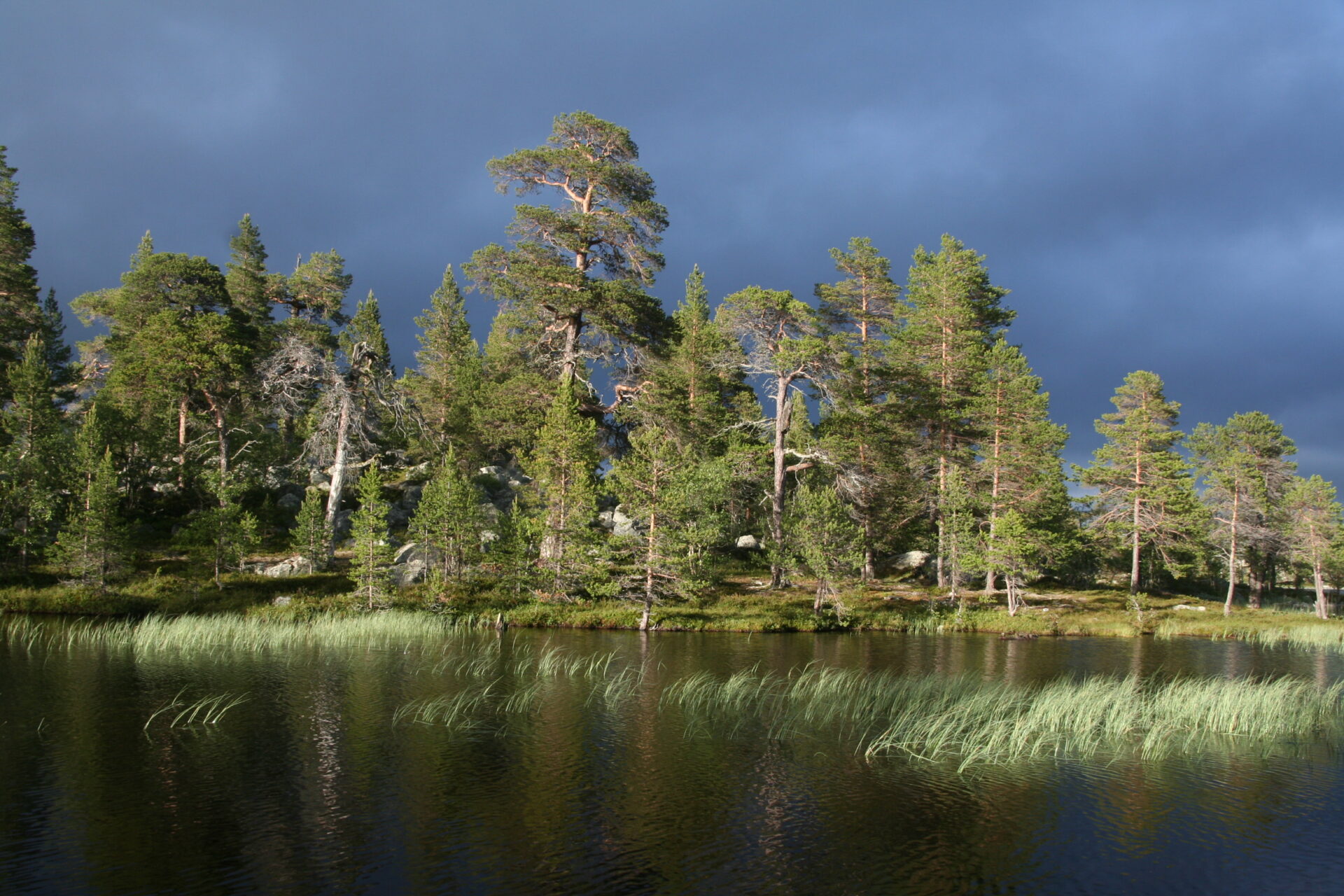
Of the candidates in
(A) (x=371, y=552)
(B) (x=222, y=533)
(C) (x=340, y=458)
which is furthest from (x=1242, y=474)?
(B) (x=222, y=533)

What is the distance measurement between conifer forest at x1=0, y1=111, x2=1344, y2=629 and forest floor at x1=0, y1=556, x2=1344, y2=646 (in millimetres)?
553

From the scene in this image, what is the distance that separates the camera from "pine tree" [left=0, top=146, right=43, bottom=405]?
5103cm

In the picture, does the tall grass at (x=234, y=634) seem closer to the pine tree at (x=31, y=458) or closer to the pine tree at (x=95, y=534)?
the pine tree at (x=95, y=534)

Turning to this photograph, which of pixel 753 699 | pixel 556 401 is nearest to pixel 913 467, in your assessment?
pixel 556 401

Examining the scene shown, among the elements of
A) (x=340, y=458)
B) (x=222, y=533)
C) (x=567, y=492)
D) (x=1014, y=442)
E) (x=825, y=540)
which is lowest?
(x=222, y=533)

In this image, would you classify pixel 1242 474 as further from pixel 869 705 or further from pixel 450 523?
pixel 450 523

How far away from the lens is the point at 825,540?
37.2 meters

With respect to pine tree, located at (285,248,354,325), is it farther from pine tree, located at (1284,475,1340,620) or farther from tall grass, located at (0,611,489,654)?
pine tree, located at (1284,475,1340,620)

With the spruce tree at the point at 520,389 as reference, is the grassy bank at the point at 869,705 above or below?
below

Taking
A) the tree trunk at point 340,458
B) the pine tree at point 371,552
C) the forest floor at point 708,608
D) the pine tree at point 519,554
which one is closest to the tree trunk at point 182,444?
the forest floor at point 708,608

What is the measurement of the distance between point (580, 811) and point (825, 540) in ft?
89.7

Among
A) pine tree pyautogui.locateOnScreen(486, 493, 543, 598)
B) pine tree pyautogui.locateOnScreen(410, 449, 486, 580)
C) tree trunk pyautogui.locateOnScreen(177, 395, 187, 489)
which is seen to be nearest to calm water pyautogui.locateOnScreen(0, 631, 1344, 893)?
pine tree pyautogui.locateOnScreen(410, 449, 486, 580)

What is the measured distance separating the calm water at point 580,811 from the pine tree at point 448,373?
112 ft

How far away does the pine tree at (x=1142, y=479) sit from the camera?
50.5 metres
